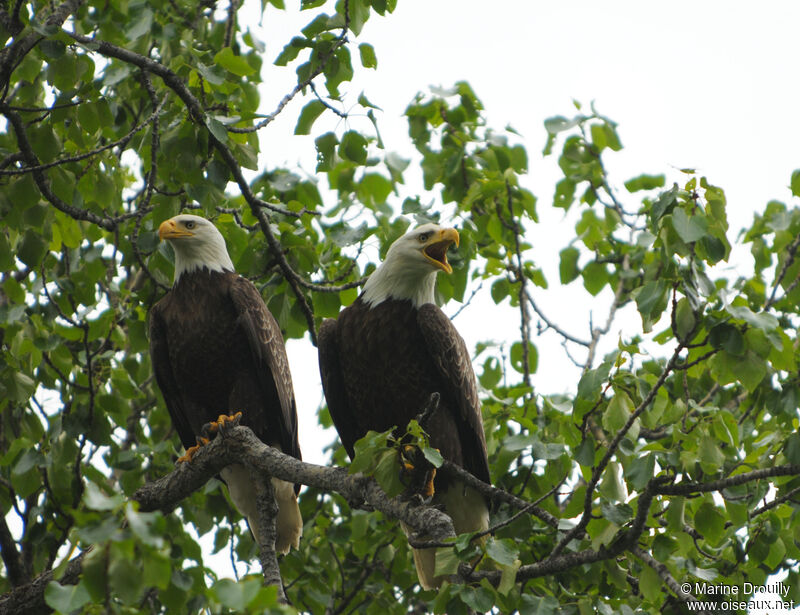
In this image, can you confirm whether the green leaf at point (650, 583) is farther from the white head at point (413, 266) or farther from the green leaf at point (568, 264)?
the green leaf at point (568, 264)

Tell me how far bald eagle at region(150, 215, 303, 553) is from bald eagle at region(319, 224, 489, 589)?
0.99ft

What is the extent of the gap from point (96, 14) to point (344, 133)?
79.5 inches

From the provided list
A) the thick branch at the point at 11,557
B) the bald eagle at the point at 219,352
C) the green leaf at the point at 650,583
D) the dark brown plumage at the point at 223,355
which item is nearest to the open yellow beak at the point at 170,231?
the bald eagle at the point at 219,352

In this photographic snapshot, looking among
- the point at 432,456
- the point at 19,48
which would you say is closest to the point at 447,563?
the point at 432,456

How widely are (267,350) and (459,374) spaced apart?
3.35 feet

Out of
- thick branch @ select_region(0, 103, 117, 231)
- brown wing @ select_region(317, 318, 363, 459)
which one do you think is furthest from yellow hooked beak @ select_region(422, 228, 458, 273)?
thick branch @ select_region(0, 103, 117, 231)

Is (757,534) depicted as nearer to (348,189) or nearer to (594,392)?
(594,392)

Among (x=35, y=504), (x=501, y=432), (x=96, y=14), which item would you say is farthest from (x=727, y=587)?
(x=96, y=14)

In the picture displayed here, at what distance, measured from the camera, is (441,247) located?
4738 mm

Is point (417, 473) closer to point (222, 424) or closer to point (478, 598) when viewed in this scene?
point (478, 598)

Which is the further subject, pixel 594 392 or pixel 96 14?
pixel 96 14

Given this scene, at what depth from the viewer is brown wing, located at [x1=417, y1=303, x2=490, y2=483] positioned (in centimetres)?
458

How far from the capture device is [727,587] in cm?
375

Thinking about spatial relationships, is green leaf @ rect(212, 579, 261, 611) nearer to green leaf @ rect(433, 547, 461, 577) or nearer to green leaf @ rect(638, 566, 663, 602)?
green leaf @ rect(433, 547, 461, 577)
